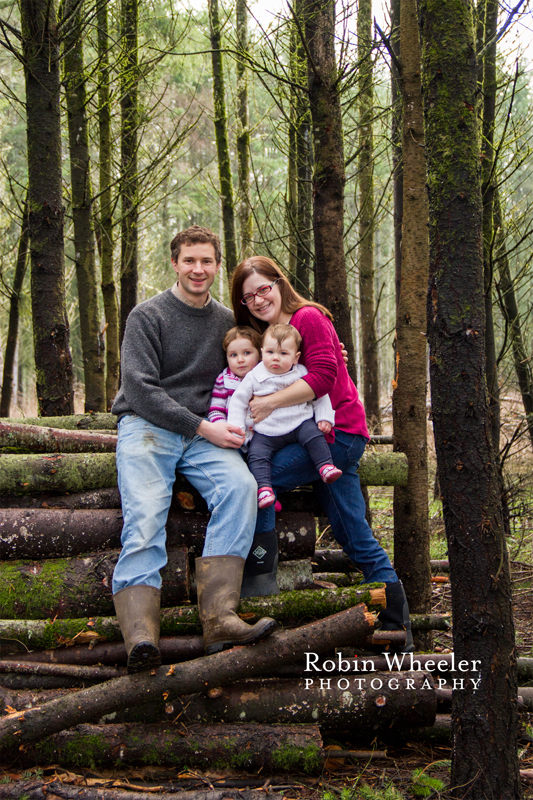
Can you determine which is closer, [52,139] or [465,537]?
[465,537]

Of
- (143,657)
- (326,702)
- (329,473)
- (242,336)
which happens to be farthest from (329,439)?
(143,657)

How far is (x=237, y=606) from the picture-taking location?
333 centimetres

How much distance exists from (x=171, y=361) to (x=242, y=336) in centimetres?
51

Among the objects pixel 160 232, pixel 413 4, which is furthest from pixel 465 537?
pixel 160 232

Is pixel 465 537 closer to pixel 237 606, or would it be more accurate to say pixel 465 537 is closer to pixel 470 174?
pixel 237 606

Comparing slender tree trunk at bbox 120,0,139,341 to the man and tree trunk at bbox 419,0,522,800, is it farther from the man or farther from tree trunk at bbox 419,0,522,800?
tree trunk at bbox 419,0,522,800

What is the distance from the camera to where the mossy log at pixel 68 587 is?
3492 mm

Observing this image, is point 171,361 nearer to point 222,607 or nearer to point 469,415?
point 222,607

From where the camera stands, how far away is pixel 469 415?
109 inches

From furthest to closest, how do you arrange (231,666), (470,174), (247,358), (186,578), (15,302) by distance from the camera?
(15,302), (247,358), (186,578), (231,666), (470,174)

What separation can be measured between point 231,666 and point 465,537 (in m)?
1.42

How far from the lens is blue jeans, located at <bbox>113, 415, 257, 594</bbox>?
131 inches

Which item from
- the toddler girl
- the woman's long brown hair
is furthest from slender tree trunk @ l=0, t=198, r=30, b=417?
the toddler girl

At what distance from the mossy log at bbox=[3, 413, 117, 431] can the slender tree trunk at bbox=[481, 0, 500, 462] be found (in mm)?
3360
